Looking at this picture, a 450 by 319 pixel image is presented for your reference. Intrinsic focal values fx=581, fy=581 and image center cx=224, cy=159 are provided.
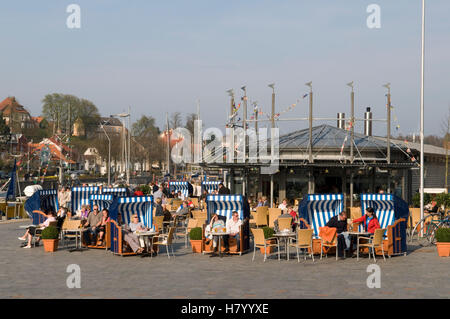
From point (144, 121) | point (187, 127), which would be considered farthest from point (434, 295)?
point (144, 121)

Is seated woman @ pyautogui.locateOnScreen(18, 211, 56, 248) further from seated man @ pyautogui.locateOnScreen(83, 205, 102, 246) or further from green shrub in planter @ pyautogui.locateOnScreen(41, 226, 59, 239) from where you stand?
seated man @ pyautogui.locateOnScreen(83, 205, 102, 246)

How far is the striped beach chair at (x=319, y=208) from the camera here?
1680 centimetres

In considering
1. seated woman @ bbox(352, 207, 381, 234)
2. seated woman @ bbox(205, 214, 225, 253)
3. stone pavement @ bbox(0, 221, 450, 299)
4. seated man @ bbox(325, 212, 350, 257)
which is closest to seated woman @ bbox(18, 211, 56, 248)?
stone pavement @ bbox(0, 221, 450, 299)

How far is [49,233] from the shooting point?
16828 mm

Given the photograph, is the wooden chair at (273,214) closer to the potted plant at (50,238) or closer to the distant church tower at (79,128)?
the potted plant at (50,238)

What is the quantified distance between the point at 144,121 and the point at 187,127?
21895 mm

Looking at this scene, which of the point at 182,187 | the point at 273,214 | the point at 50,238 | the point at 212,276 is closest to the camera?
the point at 212,276

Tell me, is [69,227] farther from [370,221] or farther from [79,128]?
[79,128]

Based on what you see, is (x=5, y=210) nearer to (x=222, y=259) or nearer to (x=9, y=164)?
(x=222, y=259)

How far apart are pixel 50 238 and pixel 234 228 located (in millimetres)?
5346

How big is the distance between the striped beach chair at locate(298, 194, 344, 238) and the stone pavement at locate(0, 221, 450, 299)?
197cm

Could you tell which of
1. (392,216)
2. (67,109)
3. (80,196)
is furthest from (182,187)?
(67,109)

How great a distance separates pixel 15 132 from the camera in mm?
92750

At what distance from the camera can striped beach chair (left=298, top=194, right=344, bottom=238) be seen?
16.8 meters
